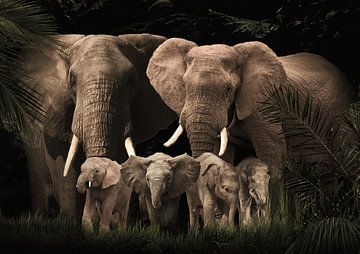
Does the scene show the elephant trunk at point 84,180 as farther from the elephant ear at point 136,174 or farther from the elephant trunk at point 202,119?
the elephant trunk at point 202,119

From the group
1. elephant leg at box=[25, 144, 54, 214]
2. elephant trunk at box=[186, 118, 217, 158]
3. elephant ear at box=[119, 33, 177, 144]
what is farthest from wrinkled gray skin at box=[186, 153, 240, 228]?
elephant leg at box=[25, 144, 54, 214]

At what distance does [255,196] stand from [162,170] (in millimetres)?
1752

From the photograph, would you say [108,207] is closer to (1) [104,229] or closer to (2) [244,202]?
(1) [104,229]

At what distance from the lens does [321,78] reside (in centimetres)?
2566

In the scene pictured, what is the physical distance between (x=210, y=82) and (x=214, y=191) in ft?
5.38

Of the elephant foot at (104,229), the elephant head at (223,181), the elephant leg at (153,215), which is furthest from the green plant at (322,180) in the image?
the elephant foot at (104,229)

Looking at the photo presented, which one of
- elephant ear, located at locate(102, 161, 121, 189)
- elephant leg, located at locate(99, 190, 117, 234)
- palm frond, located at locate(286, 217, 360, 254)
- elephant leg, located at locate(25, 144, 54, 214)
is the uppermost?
palm frond, located at locate(286, 217, 360, 254)

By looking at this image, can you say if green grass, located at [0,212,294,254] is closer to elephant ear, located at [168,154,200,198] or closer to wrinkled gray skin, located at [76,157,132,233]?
elephant ear, located at [168,154,200,198]

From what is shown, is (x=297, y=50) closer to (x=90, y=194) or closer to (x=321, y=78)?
(x=321, y=78)

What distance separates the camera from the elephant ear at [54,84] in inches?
982

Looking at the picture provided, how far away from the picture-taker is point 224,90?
23.6 m

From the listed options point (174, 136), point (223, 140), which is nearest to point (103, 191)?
point (223, 140)

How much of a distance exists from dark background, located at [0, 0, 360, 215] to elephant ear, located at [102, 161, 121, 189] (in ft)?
14.8

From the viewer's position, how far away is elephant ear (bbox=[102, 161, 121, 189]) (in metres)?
22.5
